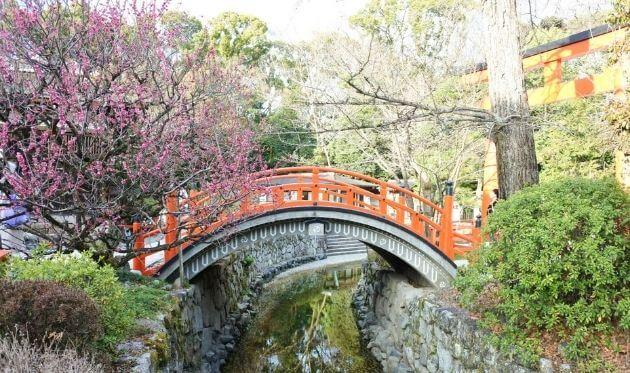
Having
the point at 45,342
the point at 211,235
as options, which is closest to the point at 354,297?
the point at 211,235

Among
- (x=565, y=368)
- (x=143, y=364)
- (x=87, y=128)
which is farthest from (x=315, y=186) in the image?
(x=565, y=368)

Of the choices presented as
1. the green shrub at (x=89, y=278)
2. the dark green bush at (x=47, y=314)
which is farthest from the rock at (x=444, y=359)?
the dark green bush at (x=47, y=314)

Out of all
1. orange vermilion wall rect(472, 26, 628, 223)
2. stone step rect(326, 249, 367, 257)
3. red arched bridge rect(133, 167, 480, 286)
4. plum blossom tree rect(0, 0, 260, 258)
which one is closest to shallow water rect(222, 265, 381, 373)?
red arched bridge rect(133, 167, 480, 286)

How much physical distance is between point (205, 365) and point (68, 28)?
5787mm

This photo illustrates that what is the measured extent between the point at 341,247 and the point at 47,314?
1852cm

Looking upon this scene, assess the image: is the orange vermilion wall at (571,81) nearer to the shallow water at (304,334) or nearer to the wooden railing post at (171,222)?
the shallow water at (304,334)

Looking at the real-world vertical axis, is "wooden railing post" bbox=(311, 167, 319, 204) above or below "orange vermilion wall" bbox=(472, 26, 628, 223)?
below

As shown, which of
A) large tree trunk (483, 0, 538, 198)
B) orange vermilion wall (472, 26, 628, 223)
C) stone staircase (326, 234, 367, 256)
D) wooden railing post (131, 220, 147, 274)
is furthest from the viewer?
stone staircase (326, 234, 367, 256)

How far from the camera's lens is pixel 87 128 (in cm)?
594

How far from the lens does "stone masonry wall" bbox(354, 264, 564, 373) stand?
215 inches

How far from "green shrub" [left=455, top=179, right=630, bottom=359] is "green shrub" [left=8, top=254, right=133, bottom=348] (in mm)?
3880

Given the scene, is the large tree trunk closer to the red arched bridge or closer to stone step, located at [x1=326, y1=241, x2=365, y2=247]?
the red arched bridge

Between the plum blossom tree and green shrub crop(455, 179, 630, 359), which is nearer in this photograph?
green shrub crop(455, 179, 630, 359)

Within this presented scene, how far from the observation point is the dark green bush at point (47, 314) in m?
3.51
